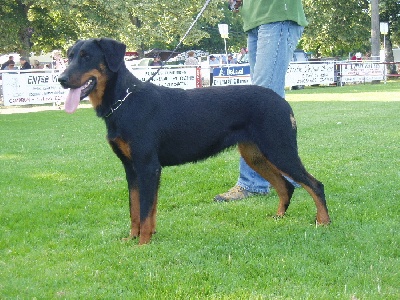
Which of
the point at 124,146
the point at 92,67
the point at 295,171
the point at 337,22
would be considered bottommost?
the point at 295,171

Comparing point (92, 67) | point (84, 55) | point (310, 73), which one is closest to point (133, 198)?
point (92, 67)

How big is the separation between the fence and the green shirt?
10.7 m

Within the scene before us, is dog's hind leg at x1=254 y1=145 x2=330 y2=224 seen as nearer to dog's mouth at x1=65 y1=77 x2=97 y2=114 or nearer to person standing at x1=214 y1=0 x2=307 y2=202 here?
person standing at x1=214 y1=0 x2=307 y2=202

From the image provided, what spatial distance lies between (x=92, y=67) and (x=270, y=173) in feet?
6.38

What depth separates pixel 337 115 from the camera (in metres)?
13.4

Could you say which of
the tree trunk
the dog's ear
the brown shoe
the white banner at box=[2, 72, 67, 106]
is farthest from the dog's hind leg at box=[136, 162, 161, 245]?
the tree trunk

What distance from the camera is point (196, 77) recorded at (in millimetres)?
21672

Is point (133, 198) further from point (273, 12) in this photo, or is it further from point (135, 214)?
point (273, 12)

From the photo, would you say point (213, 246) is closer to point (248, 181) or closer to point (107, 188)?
point (248, 181)

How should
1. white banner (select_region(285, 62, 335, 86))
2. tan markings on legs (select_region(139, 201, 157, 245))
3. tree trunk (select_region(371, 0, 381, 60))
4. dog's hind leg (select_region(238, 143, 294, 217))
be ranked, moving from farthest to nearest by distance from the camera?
tree trunk (select_region(371, 0, 381, 60))
white banner (select_region(285, 62, 335, 86))
dog's hind leg (select_region(238, 143, 294, 217))
tan markings on legs (select_region(139, 201, 157, 245))

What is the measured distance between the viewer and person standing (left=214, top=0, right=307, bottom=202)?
531 cm

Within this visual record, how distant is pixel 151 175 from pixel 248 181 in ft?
5.69

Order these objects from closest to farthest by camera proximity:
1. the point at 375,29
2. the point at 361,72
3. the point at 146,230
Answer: the point at 146,230 < the point at 361,72 < the point at 375,29

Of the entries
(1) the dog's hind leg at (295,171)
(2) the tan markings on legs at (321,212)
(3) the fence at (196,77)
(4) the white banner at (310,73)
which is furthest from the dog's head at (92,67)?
(4) the white banner at (310,73)
